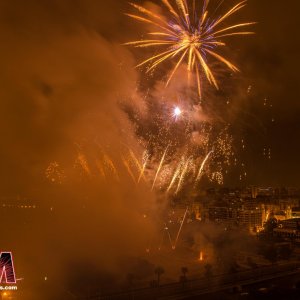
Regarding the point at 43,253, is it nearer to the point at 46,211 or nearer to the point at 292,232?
the point at 46,211

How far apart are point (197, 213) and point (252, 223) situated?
496 cm

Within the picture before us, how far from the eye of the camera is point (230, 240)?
18.2 m

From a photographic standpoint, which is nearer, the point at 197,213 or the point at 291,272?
the point at 291,272

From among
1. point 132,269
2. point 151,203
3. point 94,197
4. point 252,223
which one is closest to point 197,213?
point 252,223

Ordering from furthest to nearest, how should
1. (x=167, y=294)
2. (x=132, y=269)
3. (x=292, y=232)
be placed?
1. (x=292, y=232)
2. (x=132, y=269)
3. (x=167, y=294)

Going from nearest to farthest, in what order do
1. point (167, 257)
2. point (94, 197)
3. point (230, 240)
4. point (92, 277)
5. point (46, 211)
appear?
point (92, 277), point (167, 257), point (94, 197), point (230, 240), point (46, 211)

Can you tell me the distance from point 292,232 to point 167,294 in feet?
57.8

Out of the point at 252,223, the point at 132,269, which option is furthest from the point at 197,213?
the point at 132,269

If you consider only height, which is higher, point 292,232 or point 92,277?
point 292,232

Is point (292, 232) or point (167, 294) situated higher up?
point (292, 232)

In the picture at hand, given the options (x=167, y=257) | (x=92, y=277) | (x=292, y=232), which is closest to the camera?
(x=92, y=277)

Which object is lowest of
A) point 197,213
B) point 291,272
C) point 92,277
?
point 291,272

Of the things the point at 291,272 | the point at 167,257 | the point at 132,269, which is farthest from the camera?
the point at 167,257

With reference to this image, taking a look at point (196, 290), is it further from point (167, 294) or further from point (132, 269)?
point (132, 269)
